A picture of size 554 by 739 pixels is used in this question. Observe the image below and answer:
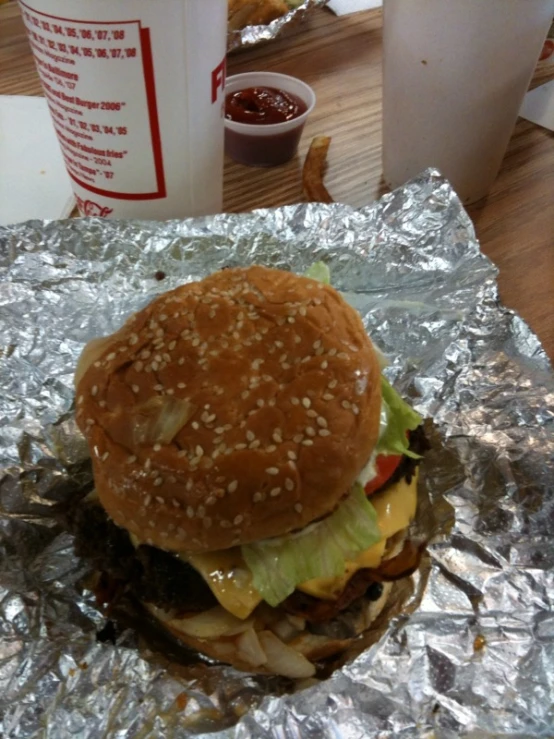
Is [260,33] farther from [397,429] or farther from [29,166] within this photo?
[397,429]

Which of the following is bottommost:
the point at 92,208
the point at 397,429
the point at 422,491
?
the point at 422,491

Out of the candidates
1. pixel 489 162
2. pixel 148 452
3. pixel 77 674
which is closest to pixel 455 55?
pixel 489 162

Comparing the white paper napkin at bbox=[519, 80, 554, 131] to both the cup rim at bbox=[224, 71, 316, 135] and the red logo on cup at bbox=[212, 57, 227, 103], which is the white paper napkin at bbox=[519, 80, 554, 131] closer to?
the cup rim at bbox=[224, 71, 316, 135]

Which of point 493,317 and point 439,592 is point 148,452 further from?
point 493,317

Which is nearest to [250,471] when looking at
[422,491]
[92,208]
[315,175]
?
[422,491]

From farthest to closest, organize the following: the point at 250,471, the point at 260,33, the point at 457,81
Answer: the point at 260,33, the point at 457,81, the point at 250,471

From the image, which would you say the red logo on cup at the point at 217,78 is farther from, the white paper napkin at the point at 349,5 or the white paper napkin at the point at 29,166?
the white paper napkin at the point at 349,5
